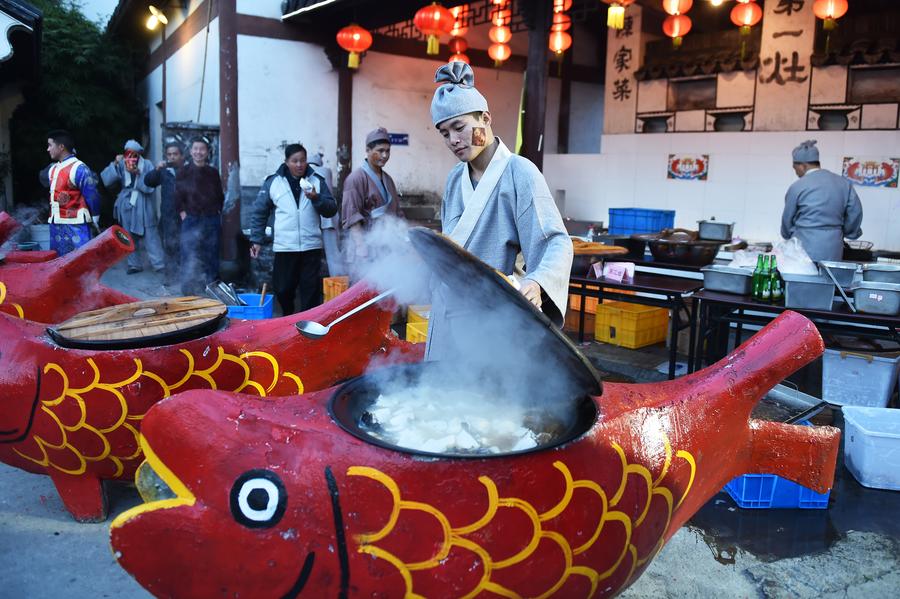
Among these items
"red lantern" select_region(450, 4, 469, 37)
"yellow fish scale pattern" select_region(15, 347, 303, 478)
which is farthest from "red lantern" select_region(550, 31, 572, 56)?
"yellow fish scale pattern" select_region(15, 347, 303, 478)

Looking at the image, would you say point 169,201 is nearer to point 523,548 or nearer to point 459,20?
point 459,20

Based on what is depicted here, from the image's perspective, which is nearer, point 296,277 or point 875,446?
point 875,446

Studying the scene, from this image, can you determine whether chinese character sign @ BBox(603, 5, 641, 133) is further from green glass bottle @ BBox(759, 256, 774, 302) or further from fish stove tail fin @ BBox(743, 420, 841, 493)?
fish stove tail fin @ BBox(743, 420, 841, 493)

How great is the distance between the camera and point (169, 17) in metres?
14.4

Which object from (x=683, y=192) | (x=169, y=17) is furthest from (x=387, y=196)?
(x=169, y=17)

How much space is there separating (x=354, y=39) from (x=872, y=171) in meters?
8.25

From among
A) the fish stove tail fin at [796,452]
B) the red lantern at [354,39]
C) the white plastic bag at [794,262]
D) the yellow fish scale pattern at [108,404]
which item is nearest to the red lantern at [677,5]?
the red lantern at [354,39]

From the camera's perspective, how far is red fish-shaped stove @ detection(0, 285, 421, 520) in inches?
128

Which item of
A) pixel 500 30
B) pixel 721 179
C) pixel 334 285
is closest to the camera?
pixel 334 285

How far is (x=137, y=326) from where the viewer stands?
3.37 m

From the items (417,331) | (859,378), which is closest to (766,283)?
(859,378)

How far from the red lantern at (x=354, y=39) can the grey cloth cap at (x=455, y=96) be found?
315 inches

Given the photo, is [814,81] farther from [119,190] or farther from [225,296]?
[119,190]

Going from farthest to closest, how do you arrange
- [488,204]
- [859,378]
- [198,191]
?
1. [198,191]
2. [859,378]
3. [488,204]
